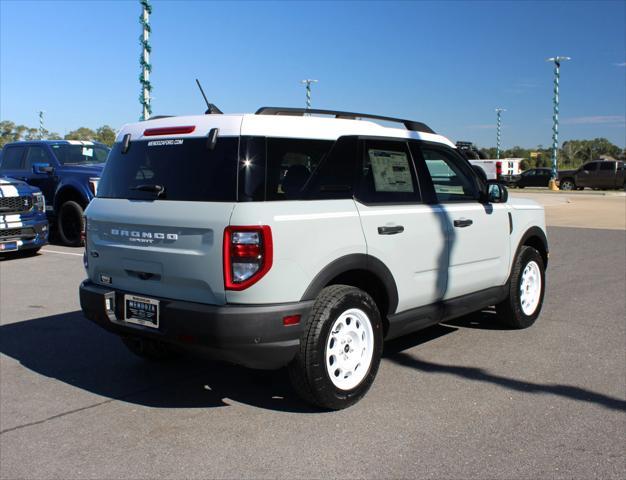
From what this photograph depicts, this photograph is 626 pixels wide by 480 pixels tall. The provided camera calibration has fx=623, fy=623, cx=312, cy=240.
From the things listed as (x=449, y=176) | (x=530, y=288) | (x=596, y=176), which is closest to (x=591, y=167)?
(x=596, y=176)

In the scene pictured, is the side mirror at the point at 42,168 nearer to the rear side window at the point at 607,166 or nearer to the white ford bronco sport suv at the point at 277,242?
the white ford bronco sport suv at the point at 277,242

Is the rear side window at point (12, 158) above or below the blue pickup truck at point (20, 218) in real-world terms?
above

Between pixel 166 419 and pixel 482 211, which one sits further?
pixel 482 211

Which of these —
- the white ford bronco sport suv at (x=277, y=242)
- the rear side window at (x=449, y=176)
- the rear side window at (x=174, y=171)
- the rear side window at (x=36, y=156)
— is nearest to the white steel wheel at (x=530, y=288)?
the rear side window at (x=449, y=176)

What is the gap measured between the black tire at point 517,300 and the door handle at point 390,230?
6.20 feet

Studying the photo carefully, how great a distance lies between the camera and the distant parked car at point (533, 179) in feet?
142

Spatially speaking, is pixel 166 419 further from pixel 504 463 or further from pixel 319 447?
pixel 504 463

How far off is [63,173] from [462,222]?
380 inches

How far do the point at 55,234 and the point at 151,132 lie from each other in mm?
10533

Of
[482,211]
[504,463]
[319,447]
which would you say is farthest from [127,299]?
[482,211]

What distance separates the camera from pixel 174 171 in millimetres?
3926

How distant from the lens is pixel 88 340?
574 centimetres

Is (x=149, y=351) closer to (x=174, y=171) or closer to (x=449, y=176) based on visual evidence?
(x=174, y=171)

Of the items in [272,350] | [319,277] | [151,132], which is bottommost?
[272,350]
